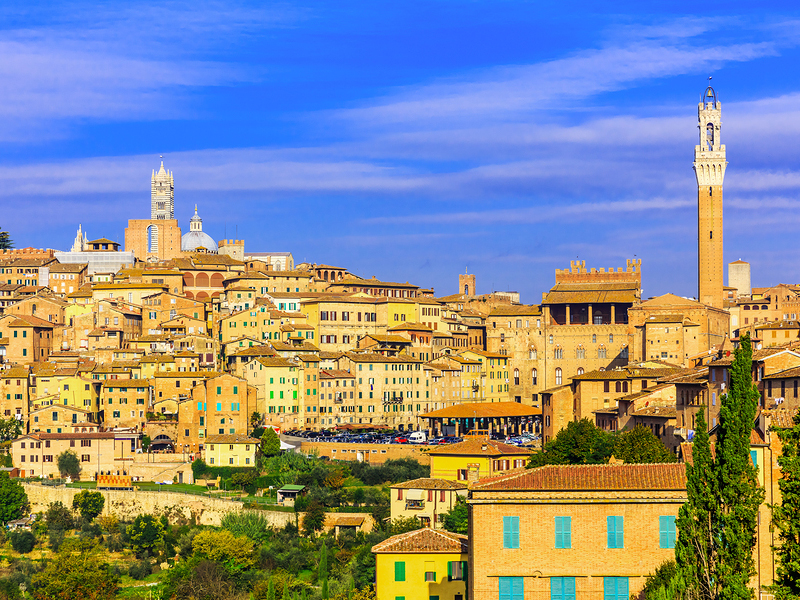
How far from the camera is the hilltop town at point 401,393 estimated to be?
88.7ft

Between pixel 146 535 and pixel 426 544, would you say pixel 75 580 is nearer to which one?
pixel 146 535

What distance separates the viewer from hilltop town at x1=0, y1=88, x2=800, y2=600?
A: 88.7 feet

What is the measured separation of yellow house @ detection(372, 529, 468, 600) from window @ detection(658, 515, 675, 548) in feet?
20.7

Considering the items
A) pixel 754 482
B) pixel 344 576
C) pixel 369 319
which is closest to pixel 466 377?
pixel 369 319

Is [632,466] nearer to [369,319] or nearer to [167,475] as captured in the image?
[167,475]

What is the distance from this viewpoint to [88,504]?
2576 inches

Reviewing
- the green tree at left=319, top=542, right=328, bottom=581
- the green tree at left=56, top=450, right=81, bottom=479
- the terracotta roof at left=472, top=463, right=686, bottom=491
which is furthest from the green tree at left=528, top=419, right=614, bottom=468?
the green tree at left=56, top=450, right=81, bottom=479

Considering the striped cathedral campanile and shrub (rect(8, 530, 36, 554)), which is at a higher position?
the striped cathedral campanile

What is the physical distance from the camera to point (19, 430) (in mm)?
75438

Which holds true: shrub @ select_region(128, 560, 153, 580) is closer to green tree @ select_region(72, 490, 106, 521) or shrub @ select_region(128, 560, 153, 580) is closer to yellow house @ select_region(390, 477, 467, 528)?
green tree @ select_region(72, 490, 106, 521)

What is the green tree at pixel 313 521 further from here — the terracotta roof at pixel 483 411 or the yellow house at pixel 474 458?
the terracotta roof at pixel 483 411

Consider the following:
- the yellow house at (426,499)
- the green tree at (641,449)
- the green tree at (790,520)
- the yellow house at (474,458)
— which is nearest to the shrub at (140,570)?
the yellow house at (426,499)

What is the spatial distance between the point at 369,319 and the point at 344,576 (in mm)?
44460

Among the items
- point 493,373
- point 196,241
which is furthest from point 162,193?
point 493,373
